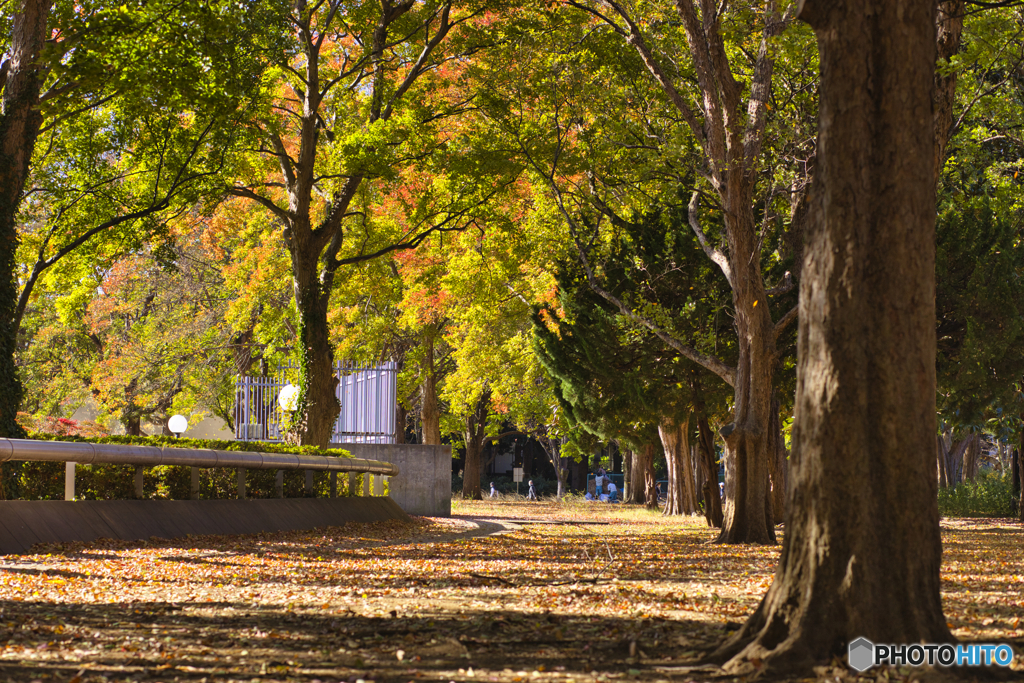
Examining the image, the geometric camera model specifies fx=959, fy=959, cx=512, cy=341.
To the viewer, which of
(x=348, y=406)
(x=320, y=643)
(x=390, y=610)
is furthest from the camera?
(x=348, y=406)

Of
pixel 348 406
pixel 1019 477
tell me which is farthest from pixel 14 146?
pixel 1019 477

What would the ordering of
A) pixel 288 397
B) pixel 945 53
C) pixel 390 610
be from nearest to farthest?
pixel 390 610 < pixel 945 53 < pixel 288 397

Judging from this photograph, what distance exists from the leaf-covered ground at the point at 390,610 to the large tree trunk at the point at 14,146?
3.13 meters

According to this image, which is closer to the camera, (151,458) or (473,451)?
(151,458)

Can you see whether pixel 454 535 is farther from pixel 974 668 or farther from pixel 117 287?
pixel 117 287

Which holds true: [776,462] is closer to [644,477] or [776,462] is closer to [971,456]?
[644,477]

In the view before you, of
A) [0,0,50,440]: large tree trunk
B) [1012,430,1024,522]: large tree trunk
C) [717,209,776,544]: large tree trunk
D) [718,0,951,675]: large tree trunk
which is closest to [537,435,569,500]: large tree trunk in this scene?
[1012,430,1024,522]: large tree trunk

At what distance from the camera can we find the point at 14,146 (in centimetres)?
1281

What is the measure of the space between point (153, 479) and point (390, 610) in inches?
276

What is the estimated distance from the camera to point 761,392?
14336 millimetres

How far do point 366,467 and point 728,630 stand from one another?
12553 mm

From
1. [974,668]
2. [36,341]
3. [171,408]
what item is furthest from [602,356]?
[36,341]

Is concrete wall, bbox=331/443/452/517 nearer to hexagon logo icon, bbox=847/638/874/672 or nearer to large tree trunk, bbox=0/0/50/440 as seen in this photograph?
large tree trunk, bbox=0/0/50/440

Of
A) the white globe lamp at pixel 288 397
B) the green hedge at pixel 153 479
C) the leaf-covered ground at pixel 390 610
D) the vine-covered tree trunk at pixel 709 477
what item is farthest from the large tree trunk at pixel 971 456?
the green hedge at pixel 153 479
